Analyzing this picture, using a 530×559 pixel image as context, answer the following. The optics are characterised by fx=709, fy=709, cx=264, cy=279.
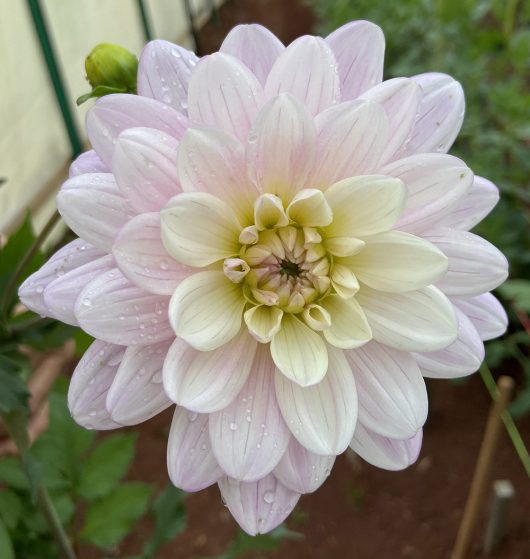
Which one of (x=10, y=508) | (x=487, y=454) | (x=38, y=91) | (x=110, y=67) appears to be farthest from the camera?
(x=38, y=91)

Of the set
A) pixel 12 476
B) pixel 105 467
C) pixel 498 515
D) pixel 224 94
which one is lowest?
pixel 498 515

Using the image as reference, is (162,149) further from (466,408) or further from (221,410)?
(466,408)

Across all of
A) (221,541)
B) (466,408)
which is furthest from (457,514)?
(221,541)

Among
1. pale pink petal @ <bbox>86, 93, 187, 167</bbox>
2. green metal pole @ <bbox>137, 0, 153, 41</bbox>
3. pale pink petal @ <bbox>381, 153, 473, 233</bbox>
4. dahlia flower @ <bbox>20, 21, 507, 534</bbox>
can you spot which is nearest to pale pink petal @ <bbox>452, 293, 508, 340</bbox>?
dahlia flower @ <bbox>20, 21, 507, 534</bbox>

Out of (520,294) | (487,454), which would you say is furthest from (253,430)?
(520,294)

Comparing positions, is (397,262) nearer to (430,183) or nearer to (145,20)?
(430,183)

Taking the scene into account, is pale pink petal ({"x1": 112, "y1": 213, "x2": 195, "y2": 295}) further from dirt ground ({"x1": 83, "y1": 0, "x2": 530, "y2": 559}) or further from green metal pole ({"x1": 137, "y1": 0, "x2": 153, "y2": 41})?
green metal pole ({"x1": 137, "y1": 0, "x2": 153, "y2": 41})

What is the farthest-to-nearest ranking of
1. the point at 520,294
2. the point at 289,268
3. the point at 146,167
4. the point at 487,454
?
the point at 520,294 < the point at 487,454 < the point at 289,268 < the point at 146,167
